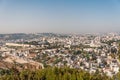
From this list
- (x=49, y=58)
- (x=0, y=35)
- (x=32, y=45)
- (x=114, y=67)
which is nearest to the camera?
(x=114, y=67)

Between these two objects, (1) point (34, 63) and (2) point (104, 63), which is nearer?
(2) point (104, 63)

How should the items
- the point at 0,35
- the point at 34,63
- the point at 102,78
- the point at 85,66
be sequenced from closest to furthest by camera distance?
the point at 102,78, the point at 85,66, the point at 34,63, the point at 0,35

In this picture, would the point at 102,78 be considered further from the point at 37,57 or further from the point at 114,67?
the point at 37,57

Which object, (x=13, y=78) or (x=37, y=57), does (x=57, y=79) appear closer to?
(x=13, y=78)

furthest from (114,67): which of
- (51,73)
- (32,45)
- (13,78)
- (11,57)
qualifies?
(32,45)

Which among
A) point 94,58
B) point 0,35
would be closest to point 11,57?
point 94,58

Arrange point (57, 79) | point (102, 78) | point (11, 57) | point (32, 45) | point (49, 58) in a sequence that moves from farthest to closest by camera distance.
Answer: point (32, 45), point (11, 57), point (49, 58), point (102, 78), point (57, 79)

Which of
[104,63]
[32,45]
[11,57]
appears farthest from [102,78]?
[32,45]

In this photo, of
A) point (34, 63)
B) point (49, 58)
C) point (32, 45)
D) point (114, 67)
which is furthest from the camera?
point (32, 45)

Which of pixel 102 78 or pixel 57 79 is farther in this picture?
pixel 102 78
